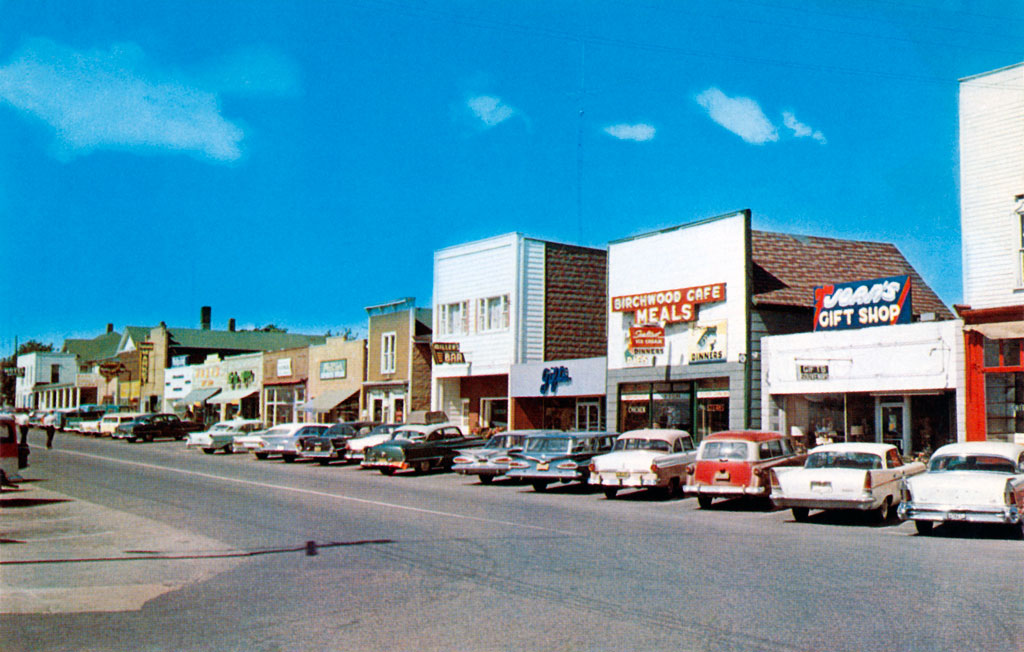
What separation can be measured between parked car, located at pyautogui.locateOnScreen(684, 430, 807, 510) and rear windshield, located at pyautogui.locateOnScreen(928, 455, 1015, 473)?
3232mm

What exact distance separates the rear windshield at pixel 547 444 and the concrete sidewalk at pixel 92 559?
967 cm

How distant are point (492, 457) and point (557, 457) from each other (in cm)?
267

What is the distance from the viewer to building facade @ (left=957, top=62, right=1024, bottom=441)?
21.2 metres

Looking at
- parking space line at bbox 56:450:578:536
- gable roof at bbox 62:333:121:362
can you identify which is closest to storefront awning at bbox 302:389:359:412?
parking space line at bbox 56:450:578:536

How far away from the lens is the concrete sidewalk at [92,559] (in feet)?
29.9

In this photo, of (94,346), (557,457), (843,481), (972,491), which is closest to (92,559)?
(843,481)

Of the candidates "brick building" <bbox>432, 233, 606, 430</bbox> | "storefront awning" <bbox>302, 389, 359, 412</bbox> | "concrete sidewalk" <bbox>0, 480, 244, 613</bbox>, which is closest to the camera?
"concrete sidewalk" <bbox>0, 480, 244, 613</bbox>

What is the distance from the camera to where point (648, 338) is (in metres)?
30.5

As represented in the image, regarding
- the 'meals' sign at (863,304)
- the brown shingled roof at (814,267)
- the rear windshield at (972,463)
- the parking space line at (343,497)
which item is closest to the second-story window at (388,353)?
the parking space line at (343,497)

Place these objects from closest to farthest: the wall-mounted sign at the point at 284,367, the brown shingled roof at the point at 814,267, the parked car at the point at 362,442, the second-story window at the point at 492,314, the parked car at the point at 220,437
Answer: the brown shingled roof at the point at 814,267 < the parked car at the point at 362,442 < the second-story window at the point at 492,314 < the parked car at the point at 220,437 < the wall-mounted sign at the point at 284,367

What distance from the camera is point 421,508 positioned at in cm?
1725

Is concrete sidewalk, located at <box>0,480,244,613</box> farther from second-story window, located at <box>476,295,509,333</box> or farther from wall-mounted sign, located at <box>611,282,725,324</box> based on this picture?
second-story window, located at <box>476,295,509,333</box>

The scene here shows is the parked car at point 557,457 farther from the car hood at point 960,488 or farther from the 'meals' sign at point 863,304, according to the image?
the car hood at point 960,488

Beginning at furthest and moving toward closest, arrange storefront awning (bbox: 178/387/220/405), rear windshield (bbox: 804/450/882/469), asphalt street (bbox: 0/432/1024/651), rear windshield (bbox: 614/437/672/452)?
storefront awning (bbox: 178/387/220/405) < rear windshield (bbox: 614/437/672/452) < rear windshield (bbox: 804/450/882/469) < asphalt street (bbox: 0/432/1024/651)
